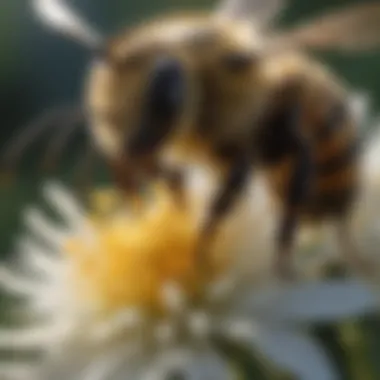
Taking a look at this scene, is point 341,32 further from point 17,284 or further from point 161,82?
point 17,284

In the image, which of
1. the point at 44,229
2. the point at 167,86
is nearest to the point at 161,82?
the point at 167,86

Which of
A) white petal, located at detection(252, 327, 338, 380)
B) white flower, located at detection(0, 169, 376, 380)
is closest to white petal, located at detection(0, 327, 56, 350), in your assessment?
white flower, located at detection(0, 169, 376, 380)

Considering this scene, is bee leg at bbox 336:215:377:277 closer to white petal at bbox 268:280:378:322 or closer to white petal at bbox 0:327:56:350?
white petal at bbox 268:280:378:322

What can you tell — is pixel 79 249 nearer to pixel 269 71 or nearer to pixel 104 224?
pixel 104 224

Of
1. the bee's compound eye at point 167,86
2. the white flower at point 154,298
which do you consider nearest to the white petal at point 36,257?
the white flower at point 154,298

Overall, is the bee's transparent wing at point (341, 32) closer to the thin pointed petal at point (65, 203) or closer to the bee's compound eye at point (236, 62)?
the bee's compound eye at point (236, 62)

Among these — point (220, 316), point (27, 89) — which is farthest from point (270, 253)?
point (27, 89)

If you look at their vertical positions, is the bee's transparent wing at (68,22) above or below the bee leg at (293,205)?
above
